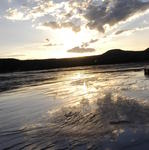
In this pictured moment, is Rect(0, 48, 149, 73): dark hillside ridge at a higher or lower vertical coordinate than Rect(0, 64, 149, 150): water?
higher

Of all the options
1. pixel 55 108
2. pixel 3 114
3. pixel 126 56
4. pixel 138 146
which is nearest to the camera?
pixel 138 146

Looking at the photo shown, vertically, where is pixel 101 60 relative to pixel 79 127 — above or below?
above

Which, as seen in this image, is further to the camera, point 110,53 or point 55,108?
point 110,53

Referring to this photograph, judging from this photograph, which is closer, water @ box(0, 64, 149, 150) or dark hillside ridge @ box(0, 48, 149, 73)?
water @ box(0, 64, 149, 150)

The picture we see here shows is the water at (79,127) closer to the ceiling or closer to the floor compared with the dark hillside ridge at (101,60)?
closer to the floor

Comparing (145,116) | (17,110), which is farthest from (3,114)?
(145,116)

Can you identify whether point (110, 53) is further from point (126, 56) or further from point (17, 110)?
point (17, 110)

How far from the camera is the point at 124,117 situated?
39.9ft

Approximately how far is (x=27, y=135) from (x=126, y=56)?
179 metres

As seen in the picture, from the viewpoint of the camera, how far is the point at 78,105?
54.0 feet

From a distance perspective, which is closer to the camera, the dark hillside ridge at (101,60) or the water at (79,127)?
the water at (79,127)

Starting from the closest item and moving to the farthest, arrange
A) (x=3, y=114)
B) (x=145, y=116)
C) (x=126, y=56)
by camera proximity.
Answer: (x=145, y=116) → (x=3, y=114) → (x=126, y=56)

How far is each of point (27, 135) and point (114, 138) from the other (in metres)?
3.32

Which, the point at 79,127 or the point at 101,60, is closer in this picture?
the point at 79,127
